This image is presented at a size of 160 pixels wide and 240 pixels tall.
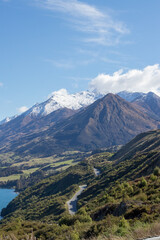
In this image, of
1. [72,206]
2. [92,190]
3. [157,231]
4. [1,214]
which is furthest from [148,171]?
[1,214]

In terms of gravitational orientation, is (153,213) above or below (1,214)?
below

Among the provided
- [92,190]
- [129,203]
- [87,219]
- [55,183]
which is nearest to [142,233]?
[129,203]

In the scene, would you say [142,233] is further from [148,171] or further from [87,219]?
[148,171]

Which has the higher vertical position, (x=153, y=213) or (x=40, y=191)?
(x=40, y=191)

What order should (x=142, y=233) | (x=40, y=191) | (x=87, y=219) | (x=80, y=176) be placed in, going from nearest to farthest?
(x=142, y=233) → (x=87, y=219) → (x=80, y=176) → (x=40, y=191)

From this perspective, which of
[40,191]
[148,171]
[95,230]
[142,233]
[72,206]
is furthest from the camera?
[40,191]

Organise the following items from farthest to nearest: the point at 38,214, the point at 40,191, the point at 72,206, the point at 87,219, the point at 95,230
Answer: the point at 40,191 → the point at 38,214 → the point at 72,206 → the point at 87,219 → the point at 95,230

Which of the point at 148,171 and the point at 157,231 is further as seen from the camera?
the point at 148,171

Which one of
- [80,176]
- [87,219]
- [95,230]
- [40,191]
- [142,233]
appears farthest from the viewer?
[40,191]

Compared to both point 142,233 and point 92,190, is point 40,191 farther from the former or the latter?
point 142,233
